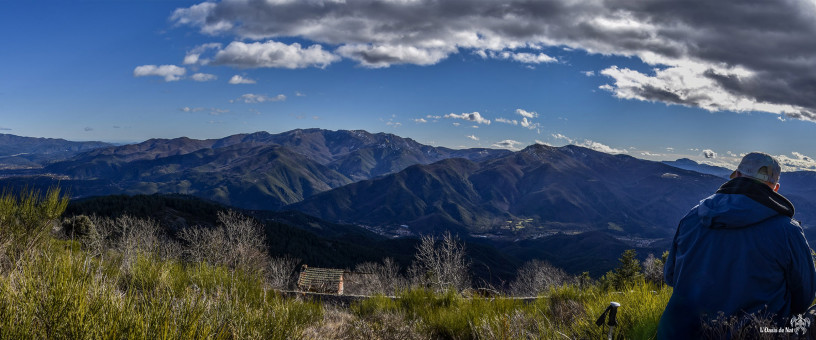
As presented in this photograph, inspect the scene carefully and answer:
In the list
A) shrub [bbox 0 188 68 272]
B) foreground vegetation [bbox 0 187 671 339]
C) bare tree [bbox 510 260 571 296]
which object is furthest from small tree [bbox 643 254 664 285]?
shrub [bbox 0 188 68 272]

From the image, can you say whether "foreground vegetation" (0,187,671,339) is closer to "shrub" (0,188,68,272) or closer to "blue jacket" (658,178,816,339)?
"shrub" (0,188,68,272)

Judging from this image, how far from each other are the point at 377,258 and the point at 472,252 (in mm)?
60130

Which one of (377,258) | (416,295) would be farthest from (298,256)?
(416,295)

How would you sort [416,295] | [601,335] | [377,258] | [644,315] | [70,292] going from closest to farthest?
1. [70,292]
2. [601,335]
3. [644,315]
4. [416,295]
5. [377,258]

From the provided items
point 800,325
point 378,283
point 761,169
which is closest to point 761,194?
point 761,169

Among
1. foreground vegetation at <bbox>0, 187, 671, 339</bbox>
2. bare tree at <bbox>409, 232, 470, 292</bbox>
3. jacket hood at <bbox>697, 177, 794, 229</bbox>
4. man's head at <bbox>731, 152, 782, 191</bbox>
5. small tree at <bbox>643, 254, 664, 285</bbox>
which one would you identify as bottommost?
bare tree at <bbox>409, 232, 470, 292</bbox>

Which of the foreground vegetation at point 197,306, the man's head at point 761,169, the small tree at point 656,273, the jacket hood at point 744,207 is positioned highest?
the man's head at point 761,169

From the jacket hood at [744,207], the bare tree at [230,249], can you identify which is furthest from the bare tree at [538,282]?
the bare tree at [230,249]

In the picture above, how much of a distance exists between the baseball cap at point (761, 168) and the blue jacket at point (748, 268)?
21 centimetres

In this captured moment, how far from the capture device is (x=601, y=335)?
3.08 m

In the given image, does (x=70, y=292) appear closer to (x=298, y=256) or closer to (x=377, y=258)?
(x=298, y=256)

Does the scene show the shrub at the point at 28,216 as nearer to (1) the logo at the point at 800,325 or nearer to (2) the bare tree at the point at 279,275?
(1) the logo at the point at 800,325

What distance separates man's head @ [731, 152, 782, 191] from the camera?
115 inches

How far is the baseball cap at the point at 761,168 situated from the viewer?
2.93 metres
